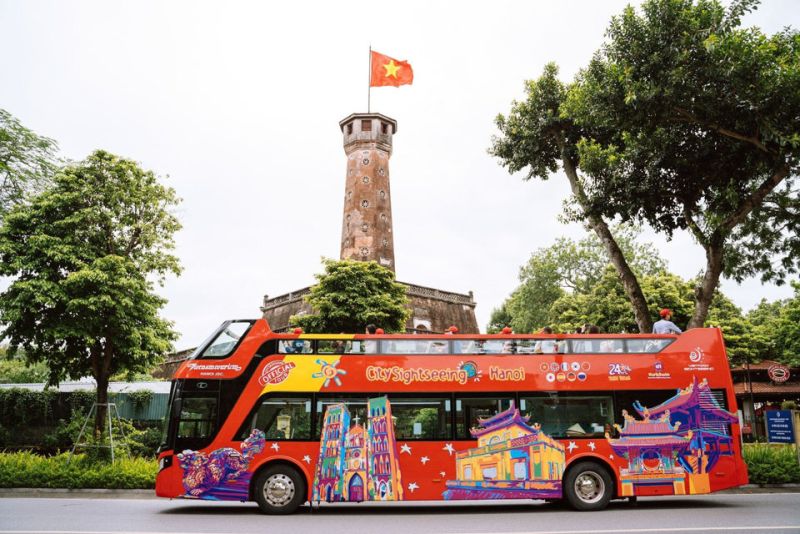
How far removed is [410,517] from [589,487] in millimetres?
3320

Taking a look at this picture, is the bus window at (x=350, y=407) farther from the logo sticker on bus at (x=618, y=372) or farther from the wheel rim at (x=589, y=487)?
the logo sticker on bus at (x=618, y=372)

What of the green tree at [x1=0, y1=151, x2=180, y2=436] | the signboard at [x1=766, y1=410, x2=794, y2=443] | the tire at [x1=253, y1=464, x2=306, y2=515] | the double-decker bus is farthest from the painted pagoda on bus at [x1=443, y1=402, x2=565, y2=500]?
the green tree at [x1=0, y1=151, x2=180, y2=436]

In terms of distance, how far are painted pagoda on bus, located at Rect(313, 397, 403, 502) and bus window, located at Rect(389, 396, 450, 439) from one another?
6.0 inches

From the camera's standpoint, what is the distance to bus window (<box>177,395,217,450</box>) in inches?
399

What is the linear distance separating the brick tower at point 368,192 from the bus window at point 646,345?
95.3ft

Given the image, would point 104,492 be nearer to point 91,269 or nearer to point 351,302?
point 91,269

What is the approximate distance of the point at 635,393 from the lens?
10.5 metres

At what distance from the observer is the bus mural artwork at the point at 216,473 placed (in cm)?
1003

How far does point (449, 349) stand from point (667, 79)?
24.7ft

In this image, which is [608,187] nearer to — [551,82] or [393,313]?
[551,82]

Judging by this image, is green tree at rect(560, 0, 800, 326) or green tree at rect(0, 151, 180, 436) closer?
green tree at rect(560, 0, 800, 326)

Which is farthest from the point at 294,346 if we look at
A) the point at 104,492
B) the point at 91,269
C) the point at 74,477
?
the point at 91,269

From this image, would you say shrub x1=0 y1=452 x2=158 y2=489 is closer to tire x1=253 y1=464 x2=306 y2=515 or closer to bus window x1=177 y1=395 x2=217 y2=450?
bus window x1=177 y1=395 x2=217 y2=450

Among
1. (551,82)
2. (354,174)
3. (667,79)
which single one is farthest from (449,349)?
(354,174)
